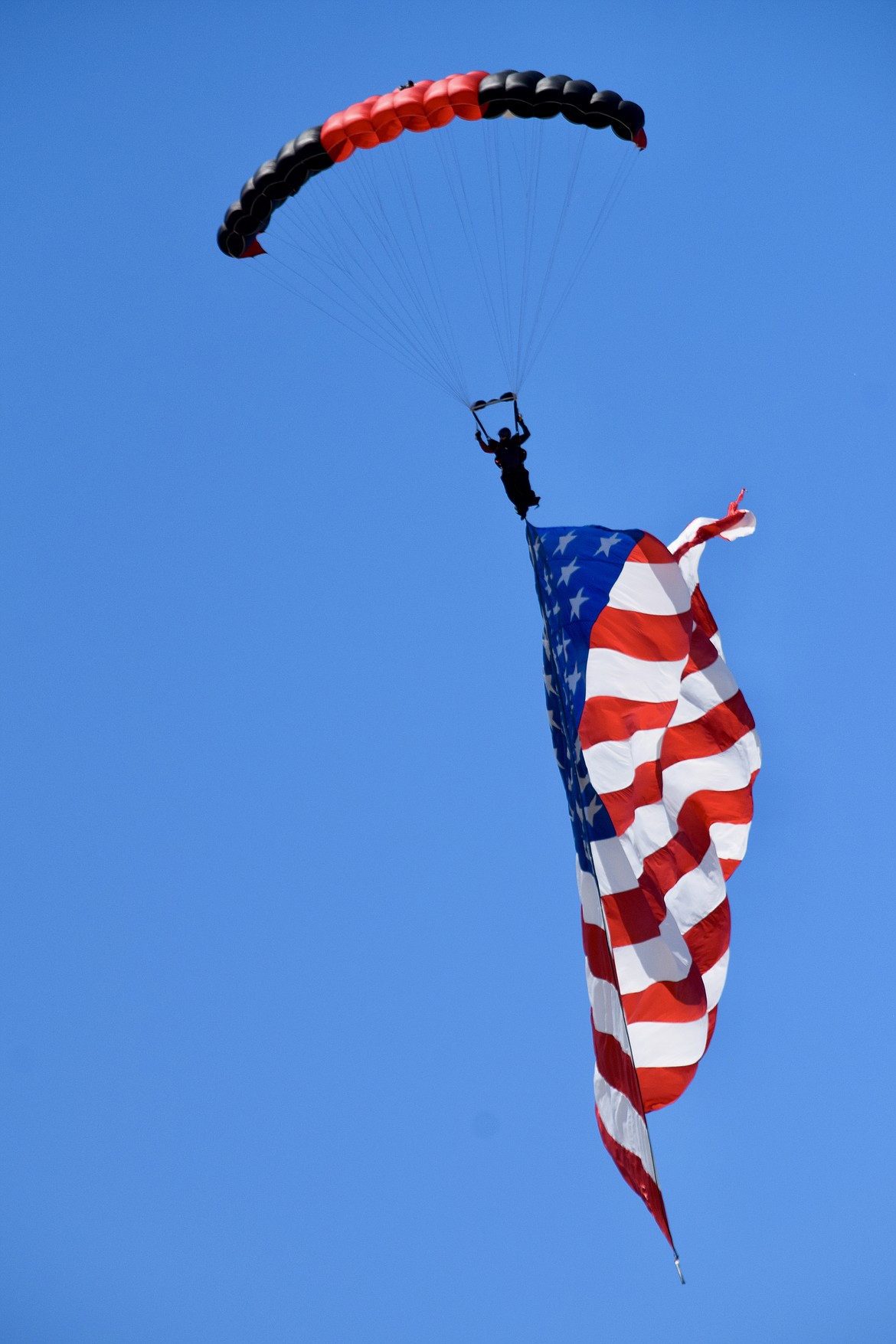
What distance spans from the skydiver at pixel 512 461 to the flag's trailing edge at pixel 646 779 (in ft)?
1.59

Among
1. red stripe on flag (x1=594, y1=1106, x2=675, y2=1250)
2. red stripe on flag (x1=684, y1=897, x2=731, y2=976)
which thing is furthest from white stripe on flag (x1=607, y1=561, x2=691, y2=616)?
red stripe on flag (x1=594, y1=1106, x2=675, y2=1250)

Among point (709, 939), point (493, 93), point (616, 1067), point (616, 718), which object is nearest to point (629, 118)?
point (493, 93)

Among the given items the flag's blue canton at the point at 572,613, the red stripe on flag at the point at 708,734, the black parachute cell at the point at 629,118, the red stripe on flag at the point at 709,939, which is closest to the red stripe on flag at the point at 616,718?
the flag's blue canton at the point at 572,613

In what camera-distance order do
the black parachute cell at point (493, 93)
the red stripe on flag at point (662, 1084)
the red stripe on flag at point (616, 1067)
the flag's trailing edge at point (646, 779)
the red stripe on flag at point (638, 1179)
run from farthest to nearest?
the black parachute cell at point (493, 93), the flag's trailing edge at point (646, 779), the red stripe on flag at point (662, 1084), the red stripe on flag at point (616, 1067), the red stripe on flag at point (638, 1179)

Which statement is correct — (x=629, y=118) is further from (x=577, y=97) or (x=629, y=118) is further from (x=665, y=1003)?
(x=665, y=1003)

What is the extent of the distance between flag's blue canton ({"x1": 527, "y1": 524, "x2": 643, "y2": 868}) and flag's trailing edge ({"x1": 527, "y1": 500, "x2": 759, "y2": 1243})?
0.06 feet

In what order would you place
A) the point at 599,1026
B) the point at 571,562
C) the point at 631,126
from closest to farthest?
1. the point at 599,1026
2. the point at 631,126
3. the point at 571,562

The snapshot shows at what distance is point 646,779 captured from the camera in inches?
618

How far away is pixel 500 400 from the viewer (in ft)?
52.1

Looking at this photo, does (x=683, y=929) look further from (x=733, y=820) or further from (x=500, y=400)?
(x=500, y=400)

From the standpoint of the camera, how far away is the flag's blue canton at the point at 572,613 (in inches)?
610

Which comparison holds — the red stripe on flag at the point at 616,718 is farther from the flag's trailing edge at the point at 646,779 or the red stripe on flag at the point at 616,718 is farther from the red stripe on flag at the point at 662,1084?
the red stripe on flag at the point at 662,1084

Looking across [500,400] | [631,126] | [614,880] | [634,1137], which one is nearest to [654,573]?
[500,400]

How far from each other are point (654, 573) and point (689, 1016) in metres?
5.16
